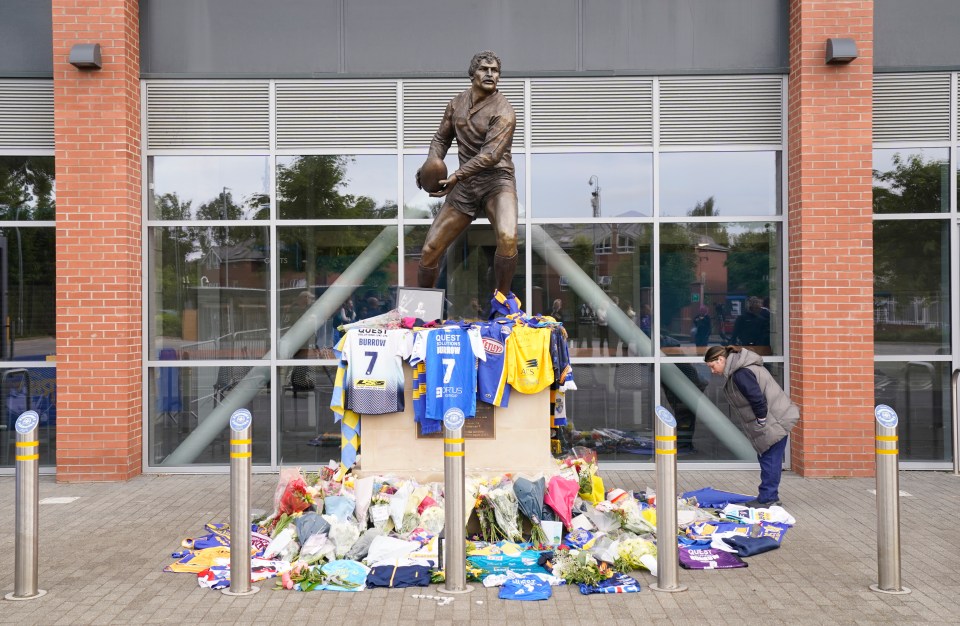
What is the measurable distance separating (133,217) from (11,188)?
64.8 inches

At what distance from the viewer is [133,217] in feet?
33.8

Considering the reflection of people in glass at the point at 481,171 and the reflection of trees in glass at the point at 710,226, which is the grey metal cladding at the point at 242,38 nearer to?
the reflection of people in glass at the point at 481,171

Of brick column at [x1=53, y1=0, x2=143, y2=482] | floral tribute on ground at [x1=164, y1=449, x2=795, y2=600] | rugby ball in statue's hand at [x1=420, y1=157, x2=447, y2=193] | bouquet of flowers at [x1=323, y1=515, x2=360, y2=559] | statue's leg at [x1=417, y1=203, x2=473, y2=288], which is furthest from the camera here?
brick column at [x1=53, y1=0, x2=143, y2=482]

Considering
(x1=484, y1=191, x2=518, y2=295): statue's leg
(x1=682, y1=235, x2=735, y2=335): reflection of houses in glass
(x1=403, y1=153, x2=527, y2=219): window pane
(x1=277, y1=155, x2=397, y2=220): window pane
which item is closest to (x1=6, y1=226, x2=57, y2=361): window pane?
(x1=277, y1=155, x2=397, y2=220): window pane

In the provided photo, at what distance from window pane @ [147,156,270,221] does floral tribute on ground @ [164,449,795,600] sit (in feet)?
13.6

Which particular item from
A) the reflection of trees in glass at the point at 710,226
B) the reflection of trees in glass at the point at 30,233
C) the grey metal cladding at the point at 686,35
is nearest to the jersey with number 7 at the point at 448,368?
the reflection of trees in glass at the point at 710,226

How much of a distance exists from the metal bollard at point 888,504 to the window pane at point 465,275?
5.32 metres

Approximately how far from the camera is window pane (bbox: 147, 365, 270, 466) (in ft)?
34.9

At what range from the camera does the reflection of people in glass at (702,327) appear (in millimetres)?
10680

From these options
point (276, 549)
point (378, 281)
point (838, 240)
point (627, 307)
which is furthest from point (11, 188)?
point (838, 240)

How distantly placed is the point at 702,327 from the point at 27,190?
820cm

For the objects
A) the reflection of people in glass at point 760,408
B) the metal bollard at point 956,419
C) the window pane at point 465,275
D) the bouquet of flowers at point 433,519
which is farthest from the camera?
the window pane at point 465,275

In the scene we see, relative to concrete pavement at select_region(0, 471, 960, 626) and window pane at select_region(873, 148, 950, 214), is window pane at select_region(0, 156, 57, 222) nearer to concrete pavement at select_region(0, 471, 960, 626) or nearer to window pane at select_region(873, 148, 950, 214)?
concrete pavement at select_region(0, 471, 960, 626)

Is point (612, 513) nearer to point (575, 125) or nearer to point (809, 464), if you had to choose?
point (809, 464)
